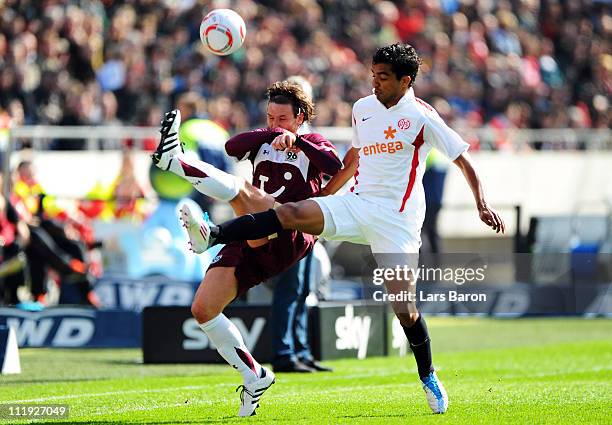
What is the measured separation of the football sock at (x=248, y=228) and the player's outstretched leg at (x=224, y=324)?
539mm

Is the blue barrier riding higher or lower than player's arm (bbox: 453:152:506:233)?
lower

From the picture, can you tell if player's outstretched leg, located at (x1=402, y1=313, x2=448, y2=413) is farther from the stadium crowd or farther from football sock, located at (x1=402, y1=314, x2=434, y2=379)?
the stadium crowd

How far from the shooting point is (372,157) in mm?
8172

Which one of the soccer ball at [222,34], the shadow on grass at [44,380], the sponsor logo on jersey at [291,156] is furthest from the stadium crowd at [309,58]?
the sponsor logo on jersey at [291,156]

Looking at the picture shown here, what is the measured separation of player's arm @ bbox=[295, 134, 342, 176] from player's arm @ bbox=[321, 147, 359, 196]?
6 centimetres

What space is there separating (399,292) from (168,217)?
28.2ft

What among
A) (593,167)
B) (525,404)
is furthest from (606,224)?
(525,404)

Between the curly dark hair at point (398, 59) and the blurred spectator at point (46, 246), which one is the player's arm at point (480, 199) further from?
the blurred spectator at point (46, 246)

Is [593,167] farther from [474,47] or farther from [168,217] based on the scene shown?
[168,217]

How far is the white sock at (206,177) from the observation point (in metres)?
8.11

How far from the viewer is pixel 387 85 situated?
810 cm

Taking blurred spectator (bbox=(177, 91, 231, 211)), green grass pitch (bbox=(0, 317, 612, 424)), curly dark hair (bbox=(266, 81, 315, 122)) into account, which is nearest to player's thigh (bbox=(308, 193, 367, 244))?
curly dark hair (bbox=(266, 81, 315, 122))

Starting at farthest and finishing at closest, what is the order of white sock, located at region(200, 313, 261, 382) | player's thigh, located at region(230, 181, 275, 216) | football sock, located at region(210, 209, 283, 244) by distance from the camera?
player's thigh, located at region(230, 181, 275, 216) → white sock, located at region(200, 313, 261, 382) → football sock, located at region(210, 209, 283, 244)

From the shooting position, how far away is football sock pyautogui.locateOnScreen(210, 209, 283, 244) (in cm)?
775
